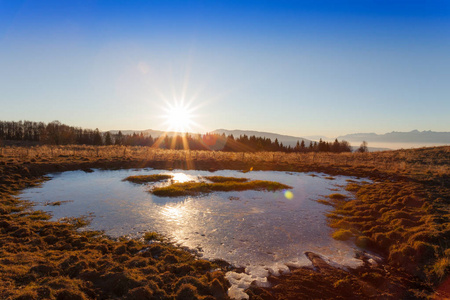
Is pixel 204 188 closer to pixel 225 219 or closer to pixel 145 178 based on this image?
pixel 145 178

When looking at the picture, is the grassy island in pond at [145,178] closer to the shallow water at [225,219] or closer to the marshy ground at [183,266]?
the shallow water at [225,219]

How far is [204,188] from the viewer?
68.1ft

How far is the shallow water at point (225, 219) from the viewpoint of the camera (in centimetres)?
920

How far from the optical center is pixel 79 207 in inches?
568

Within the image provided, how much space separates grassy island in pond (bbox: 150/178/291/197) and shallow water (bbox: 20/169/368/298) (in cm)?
112

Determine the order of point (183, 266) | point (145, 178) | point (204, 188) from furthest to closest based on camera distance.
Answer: point (145, 178), point (204, 188), point (183, 266)

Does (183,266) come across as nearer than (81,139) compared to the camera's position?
Yes

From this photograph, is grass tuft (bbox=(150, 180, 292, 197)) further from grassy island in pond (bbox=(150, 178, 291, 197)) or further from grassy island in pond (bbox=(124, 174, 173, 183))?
grassy island in pond (bbox=(124, 174, 173, 183))

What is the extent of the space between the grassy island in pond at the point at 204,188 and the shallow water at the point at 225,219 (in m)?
1.12

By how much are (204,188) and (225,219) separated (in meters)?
7.83

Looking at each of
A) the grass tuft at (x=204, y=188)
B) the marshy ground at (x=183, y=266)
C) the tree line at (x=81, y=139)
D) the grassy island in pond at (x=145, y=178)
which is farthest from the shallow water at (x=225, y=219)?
the tree line at (x=81, y=139)

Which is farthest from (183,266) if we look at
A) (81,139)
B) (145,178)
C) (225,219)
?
(81,139)

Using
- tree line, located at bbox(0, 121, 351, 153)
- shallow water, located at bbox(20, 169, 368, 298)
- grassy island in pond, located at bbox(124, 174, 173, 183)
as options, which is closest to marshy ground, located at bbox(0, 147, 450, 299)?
shallow water, located at bbox(20, 169, 368, 298)

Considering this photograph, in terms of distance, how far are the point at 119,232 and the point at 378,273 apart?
1148 cm
